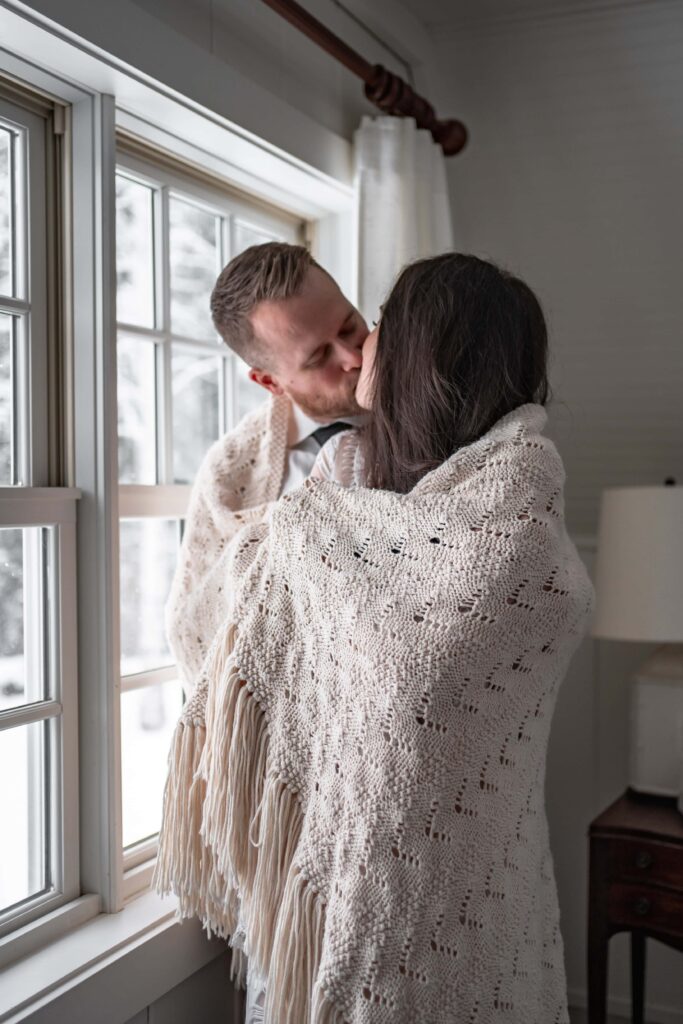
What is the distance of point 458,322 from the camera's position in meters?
1.30

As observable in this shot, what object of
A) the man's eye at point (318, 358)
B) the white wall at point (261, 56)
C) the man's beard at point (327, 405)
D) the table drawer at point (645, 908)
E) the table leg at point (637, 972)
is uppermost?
the white wall at point (261, 56)

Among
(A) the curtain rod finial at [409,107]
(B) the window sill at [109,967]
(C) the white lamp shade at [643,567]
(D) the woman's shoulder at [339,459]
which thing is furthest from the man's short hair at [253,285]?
(B) the window sill at [109,967]

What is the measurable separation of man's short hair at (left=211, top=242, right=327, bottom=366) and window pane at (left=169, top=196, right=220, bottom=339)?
1.15ft

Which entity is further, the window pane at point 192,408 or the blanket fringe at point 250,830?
the window pane at point 192,408

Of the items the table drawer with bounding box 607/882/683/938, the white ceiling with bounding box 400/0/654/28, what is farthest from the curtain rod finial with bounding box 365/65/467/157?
the table drawer with bounding box 607/882/683/938

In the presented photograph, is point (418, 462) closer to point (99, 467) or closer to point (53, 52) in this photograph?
point (99, 467)

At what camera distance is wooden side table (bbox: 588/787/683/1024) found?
187 centimetres

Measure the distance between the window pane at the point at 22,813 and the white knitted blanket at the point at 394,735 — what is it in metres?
0.34

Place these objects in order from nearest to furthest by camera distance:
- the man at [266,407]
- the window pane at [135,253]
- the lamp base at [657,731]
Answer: the man at [266,407] → the window pane at [135,253] → the lamp base at [657,731]

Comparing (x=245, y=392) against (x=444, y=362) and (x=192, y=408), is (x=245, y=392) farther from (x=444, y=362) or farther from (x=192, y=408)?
(x=444, y=362)

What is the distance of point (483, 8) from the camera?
2.44m

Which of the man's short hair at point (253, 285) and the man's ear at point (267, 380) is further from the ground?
the man's short hair at point (253, 285)

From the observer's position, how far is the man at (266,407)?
5.19 ft

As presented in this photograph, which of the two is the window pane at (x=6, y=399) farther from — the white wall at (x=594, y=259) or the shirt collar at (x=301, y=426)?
the white wall at (x=594, y=259)
